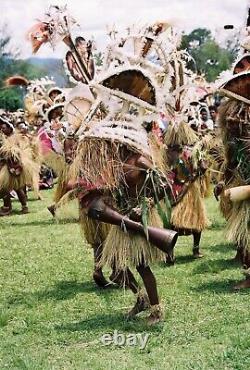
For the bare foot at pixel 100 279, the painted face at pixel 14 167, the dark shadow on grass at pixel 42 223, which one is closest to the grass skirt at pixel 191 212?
the bare foot at pixel 100 279

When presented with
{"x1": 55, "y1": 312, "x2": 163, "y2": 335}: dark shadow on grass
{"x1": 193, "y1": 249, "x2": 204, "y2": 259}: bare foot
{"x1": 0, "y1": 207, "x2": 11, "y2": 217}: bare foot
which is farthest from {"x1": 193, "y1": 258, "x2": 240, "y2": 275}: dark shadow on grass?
{"x1": 0, "y1": 207, "x2": 11, "y2": 217}: bare foot

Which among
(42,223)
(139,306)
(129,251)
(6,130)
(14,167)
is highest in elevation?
(6,130)

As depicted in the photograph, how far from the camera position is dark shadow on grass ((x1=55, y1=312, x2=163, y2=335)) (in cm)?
451

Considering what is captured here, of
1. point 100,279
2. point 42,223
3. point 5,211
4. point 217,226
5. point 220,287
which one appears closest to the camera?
point 220,287

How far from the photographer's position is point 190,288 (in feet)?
18.2

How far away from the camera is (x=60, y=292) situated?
5.64 metres

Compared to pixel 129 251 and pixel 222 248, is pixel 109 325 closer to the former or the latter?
pixel 129 251

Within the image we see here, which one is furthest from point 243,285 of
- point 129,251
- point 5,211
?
point 5,211

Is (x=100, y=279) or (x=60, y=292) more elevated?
(x=100, y=279)

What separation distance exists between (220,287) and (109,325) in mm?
1248

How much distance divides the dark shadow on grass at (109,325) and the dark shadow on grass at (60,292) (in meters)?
0.67

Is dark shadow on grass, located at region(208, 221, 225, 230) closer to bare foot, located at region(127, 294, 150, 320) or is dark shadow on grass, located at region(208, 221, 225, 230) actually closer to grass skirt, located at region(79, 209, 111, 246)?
grass skirt, located at region(79, 209, 111, 246)

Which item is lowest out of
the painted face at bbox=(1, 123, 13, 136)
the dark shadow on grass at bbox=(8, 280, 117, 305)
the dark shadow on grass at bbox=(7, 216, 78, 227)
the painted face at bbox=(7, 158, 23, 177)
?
the dark shadow on grass at bbox=(8, 280, 117, 305)

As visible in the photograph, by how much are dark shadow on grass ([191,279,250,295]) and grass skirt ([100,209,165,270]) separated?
105cm
